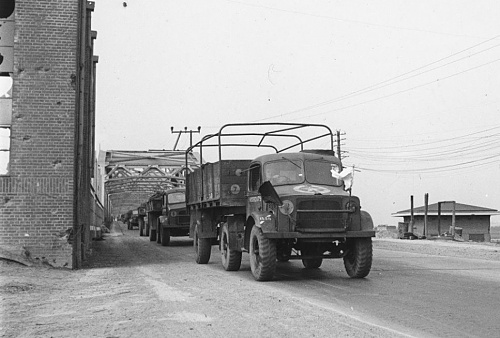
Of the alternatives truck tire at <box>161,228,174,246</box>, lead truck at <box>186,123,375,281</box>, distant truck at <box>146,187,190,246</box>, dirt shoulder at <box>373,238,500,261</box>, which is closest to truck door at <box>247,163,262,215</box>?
lead truck at <box>186,123,375,281</box>

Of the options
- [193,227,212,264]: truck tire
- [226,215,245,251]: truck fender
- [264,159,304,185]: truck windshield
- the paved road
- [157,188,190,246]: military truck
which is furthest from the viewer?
[157,188,190,246]: military truck

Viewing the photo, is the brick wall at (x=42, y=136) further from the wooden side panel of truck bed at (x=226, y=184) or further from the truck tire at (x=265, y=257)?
the truck tire at (x=265, y=257)

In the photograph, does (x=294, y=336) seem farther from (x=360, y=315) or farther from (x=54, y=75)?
(x=54, y=75)

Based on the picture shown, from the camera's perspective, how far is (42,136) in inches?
585

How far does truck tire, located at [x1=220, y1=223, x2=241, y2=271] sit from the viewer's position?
1467cm

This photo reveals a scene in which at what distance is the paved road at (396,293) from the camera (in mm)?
7652

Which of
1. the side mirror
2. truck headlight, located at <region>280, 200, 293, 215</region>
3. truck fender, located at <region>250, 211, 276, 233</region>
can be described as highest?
the side mirror

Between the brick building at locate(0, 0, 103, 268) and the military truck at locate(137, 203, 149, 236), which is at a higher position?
the brick building at locate(0, 0, 103, 268)

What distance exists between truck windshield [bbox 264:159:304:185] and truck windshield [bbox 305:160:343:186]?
0.18 meters

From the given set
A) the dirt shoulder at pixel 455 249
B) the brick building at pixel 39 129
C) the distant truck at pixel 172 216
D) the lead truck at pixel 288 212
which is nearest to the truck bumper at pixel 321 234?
the lead truck at pixel 288 212

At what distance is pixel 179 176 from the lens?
158 ft

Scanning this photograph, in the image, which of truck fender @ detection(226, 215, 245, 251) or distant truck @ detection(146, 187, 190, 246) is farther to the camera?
distant truck @ detection(146, 187, 190, 246)

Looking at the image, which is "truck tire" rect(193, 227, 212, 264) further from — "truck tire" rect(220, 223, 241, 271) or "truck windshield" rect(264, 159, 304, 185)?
"truck windshield" rect(264, 159, 304, 185)

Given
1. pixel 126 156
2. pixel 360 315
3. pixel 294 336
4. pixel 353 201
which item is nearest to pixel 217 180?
pixel 353 201
